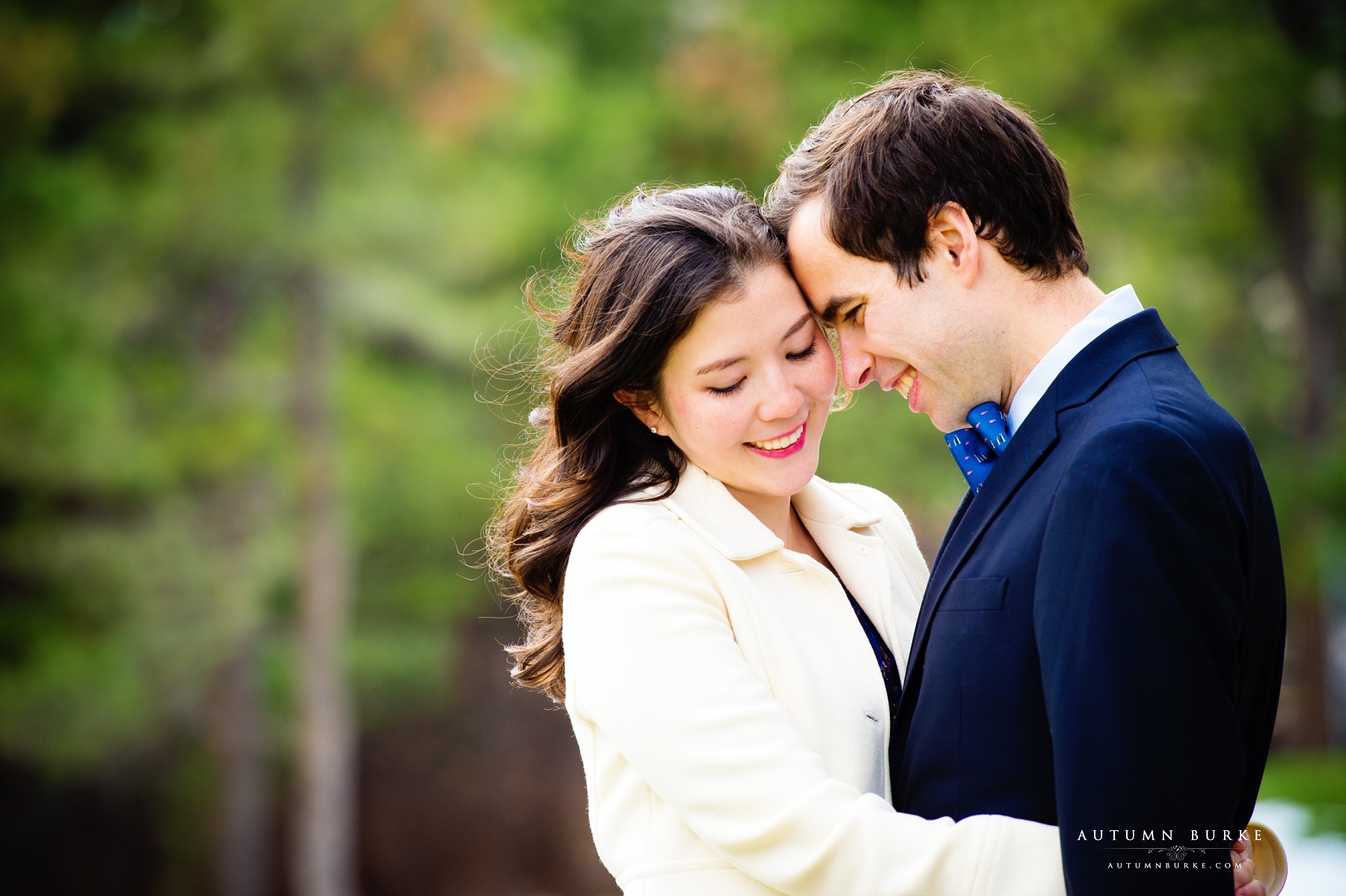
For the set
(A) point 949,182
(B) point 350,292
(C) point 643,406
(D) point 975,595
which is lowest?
(D) point 975,595

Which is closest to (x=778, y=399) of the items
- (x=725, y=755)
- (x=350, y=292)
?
Result: (x=725, y=755)

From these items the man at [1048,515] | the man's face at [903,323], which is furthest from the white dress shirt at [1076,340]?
the man's face at [903,323]

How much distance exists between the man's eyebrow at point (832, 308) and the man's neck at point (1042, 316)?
30 cm

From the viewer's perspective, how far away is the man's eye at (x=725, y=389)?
7.39ft

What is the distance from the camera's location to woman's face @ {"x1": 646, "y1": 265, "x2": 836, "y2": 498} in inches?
87.6

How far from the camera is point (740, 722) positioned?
1.87 meters

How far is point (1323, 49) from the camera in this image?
8.63 m

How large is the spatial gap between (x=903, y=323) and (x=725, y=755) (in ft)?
2.71

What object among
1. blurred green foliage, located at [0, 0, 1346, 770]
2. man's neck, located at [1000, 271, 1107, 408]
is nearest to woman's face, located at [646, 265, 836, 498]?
man's neck, located at [1000, 271, 1107, 408]

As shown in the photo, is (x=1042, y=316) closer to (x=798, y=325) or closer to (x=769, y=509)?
(x=798, y=325)

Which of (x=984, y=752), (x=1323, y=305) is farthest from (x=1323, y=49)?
(x=984, y=752)

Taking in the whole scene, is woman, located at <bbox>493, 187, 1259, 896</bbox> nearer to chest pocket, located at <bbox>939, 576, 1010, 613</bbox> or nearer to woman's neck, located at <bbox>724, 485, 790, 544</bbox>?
woman's neck, located at <bbox>724, 485, 790, 544</bbox>

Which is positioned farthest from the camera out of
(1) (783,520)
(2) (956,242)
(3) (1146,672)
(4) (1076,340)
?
(1) (783,520)

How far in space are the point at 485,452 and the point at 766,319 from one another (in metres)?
8.69
